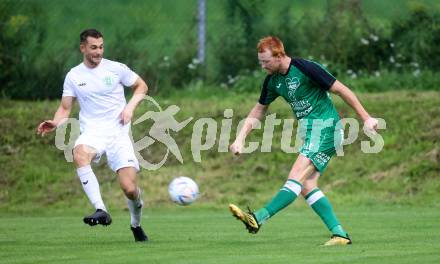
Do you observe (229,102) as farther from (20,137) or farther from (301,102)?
(301,102)

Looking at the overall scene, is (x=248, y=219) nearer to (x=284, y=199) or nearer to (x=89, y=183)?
(x=284, y=199)

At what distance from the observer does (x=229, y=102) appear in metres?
24.2

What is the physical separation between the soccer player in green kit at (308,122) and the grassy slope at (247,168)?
25.0ft

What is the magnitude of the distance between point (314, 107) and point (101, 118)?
100 inches

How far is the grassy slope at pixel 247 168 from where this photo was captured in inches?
822

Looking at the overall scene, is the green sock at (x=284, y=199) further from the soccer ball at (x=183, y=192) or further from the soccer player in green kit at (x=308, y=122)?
the soccer ball at (x=183, y=192)

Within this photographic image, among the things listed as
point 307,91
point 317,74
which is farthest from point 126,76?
point 317,74

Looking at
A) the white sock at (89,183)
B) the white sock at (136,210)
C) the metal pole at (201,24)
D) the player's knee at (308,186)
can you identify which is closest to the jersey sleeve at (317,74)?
the player's knee at (308,186)

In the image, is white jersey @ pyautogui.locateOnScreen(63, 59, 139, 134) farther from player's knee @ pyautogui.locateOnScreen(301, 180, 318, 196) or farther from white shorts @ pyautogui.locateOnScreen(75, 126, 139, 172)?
player's knee @ pyautogui.locateOnScreen(301, 180, 318, 196)

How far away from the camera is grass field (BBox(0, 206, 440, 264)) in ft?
37.2

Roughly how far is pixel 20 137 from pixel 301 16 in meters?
6.65

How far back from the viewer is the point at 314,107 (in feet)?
41.9

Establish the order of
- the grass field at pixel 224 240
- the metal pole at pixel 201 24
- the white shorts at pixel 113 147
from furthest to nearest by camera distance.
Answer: the metal pole at pixel 201 24
the white shorts at pixel 113 147
the grass field at pixel 224 240

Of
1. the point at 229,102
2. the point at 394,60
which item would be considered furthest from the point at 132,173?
the point at 394,60
